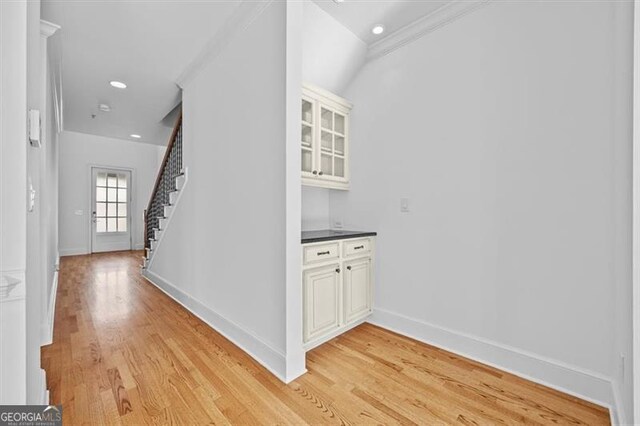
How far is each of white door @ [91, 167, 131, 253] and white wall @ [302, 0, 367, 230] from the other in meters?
6.19

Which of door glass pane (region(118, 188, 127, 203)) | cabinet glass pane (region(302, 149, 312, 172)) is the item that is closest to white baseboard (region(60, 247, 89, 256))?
door glass pane (region(118, 188, 127, 203))

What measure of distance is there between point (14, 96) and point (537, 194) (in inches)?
99.9

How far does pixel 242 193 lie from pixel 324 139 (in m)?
0.95

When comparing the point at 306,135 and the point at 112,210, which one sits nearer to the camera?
the point at 306,135

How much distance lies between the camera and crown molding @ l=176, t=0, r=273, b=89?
77.4 inches

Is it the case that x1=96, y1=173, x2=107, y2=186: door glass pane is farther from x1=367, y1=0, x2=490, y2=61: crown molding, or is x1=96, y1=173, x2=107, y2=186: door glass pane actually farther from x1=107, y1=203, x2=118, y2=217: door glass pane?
x1=367, y1=0, x2=490, y2=61: crown molding

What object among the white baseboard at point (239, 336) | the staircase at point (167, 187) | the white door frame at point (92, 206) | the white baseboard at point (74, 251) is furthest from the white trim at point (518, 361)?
the white baseboard at point (74, 251)

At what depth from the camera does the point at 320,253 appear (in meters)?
2.04

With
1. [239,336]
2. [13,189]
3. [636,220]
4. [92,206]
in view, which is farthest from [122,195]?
[636,220]

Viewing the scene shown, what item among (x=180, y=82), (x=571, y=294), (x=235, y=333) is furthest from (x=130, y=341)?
(x=571, y=294)

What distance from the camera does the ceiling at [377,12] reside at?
6.76 feet

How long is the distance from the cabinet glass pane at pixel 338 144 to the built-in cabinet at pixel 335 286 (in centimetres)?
89

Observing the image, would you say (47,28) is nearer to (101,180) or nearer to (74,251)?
(101,180)

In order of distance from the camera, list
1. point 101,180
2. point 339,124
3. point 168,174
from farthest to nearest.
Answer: point 101,180 → point 168,174 → point 339,124
